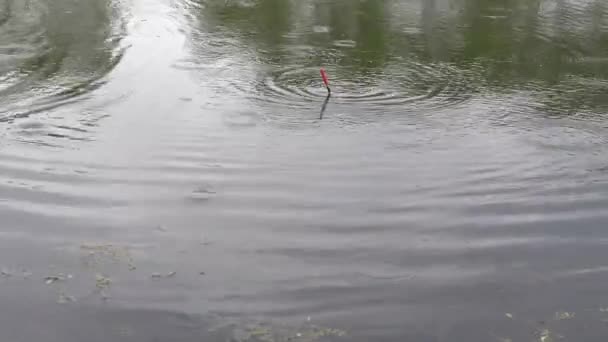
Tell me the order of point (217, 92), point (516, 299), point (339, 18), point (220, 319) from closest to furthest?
1. point (220, 319)
2. point (516, 299)
3. point (217, 92)
4. point (339, 18)

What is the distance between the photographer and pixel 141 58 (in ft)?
42.4

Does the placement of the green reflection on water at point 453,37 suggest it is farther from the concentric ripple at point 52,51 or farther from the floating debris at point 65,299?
the floating debris at point 65,299

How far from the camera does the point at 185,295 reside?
20.9ft

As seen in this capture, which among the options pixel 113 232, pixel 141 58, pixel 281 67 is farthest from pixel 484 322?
pixel 141 58

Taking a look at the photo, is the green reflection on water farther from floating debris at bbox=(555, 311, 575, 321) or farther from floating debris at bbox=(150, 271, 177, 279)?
floating debris at bbox=(150, 271, 177, 279)

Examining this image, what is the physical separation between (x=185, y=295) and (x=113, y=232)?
4.41ft

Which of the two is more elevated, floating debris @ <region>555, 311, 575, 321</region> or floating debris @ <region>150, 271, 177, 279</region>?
floating debris @ <region>150, 271, 177, 279</region>

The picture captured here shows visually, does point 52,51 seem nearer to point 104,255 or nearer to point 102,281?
point 104,255

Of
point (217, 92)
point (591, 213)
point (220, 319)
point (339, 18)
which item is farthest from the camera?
point (339, 18)

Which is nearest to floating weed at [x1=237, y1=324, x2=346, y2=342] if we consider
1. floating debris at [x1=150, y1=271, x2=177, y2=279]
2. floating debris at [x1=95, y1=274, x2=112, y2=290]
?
floating debris at [x1=150, y1=271, x2=177, y2=279]

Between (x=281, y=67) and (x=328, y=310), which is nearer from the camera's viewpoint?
(x=328, y=310)

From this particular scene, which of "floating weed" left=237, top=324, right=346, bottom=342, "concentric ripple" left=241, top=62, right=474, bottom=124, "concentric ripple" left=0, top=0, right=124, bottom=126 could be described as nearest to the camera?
"floating weed" left=237, top=324, right=346, bottom=342

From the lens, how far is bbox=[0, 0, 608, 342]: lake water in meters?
6.23

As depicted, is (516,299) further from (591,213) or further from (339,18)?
(339,18)
